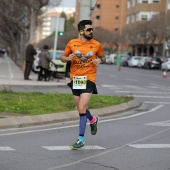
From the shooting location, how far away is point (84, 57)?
8.23 metres

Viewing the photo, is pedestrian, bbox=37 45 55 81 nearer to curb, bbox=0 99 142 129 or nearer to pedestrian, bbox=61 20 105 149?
curb, bbox=0 99 142 129

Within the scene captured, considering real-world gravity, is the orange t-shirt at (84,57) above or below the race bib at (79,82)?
above

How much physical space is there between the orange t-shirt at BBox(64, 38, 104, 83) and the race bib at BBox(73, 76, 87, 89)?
0.19 ft

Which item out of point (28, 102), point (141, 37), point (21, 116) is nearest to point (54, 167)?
point (21, 116)

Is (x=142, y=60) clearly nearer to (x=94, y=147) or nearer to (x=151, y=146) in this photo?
(x=151, y=146)

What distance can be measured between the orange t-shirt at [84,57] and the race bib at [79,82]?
A: 6 cm

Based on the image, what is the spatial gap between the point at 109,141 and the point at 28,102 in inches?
203

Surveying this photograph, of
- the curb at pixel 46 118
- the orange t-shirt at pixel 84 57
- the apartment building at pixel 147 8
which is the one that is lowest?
the curb at pixel 46 118

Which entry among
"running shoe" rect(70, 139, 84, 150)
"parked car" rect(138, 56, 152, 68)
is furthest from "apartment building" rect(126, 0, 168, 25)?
"running shoe" rect(70, 139, 84, 150)

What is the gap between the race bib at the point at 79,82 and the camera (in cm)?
827

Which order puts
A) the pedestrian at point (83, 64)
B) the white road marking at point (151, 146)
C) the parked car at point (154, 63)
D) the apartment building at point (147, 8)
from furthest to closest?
the apartment building at point (147, 8)
the parked car at point (154, 63)
the white road marking at point (151, 146)
the pedestrian at point (83, 64)

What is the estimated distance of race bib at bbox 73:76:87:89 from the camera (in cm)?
827

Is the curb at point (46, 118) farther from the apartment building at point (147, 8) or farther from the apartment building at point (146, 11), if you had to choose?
the apartment building at point (147, 8)

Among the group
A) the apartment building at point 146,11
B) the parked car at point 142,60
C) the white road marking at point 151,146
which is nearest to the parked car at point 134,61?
the parked car at point 142,60
